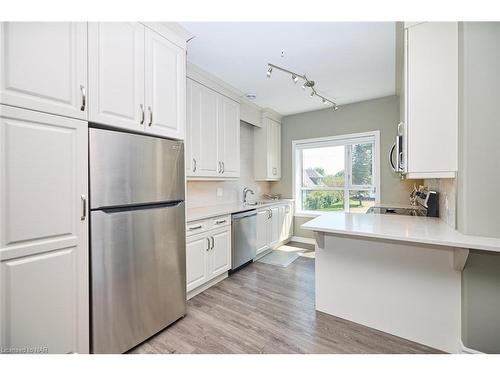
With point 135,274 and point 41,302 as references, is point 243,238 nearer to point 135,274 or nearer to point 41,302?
point 135,274

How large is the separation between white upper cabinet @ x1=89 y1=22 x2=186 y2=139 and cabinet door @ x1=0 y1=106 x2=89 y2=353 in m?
0.26

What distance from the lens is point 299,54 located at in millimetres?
2445

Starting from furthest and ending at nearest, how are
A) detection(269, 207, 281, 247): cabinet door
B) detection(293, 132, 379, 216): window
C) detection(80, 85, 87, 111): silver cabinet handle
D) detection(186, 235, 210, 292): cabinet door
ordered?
detection(293, 132, 379, 216): window → detection(269, 207, 281, 247): cabinet door → detection(186, 235, 210, 292): cabinet door → detection(80, 85, 87, 111): silver cabinet handle

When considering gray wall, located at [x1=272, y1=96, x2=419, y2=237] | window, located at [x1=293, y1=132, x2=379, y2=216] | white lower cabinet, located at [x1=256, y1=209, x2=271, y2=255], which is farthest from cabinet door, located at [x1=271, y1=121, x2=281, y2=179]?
white lower cabinet, located at [x1=256, y1=209, x2=271, y2=255]

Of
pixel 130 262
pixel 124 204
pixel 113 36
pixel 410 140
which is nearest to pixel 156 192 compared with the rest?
pixel 124 204

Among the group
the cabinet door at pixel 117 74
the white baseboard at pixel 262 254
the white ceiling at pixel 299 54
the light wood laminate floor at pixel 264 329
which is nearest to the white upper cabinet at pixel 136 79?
the cabinet door at pixel 117 74

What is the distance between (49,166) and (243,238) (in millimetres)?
2364

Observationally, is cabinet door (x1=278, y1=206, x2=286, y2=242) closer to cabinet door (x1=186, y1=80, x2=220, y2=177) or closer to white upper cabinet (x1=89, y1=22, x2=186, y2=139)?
cabinet door (x1=186, y1=80, x2=220, y2=177)

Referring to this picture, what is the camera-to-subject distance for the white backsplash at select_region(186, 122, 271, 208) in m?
3.21

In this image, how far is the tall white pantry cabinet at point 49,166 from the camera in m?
1.09

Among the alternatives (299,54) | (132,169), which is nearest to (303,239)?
(299,54)

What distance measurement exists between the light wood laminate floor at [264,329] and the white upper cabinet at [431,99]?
1363 millimetres

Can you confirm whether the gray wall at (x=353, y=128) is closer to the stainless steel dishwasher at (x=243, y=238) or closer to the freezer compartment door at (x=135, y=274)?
the stainless steel dishwasher at (x=243, y=238)
